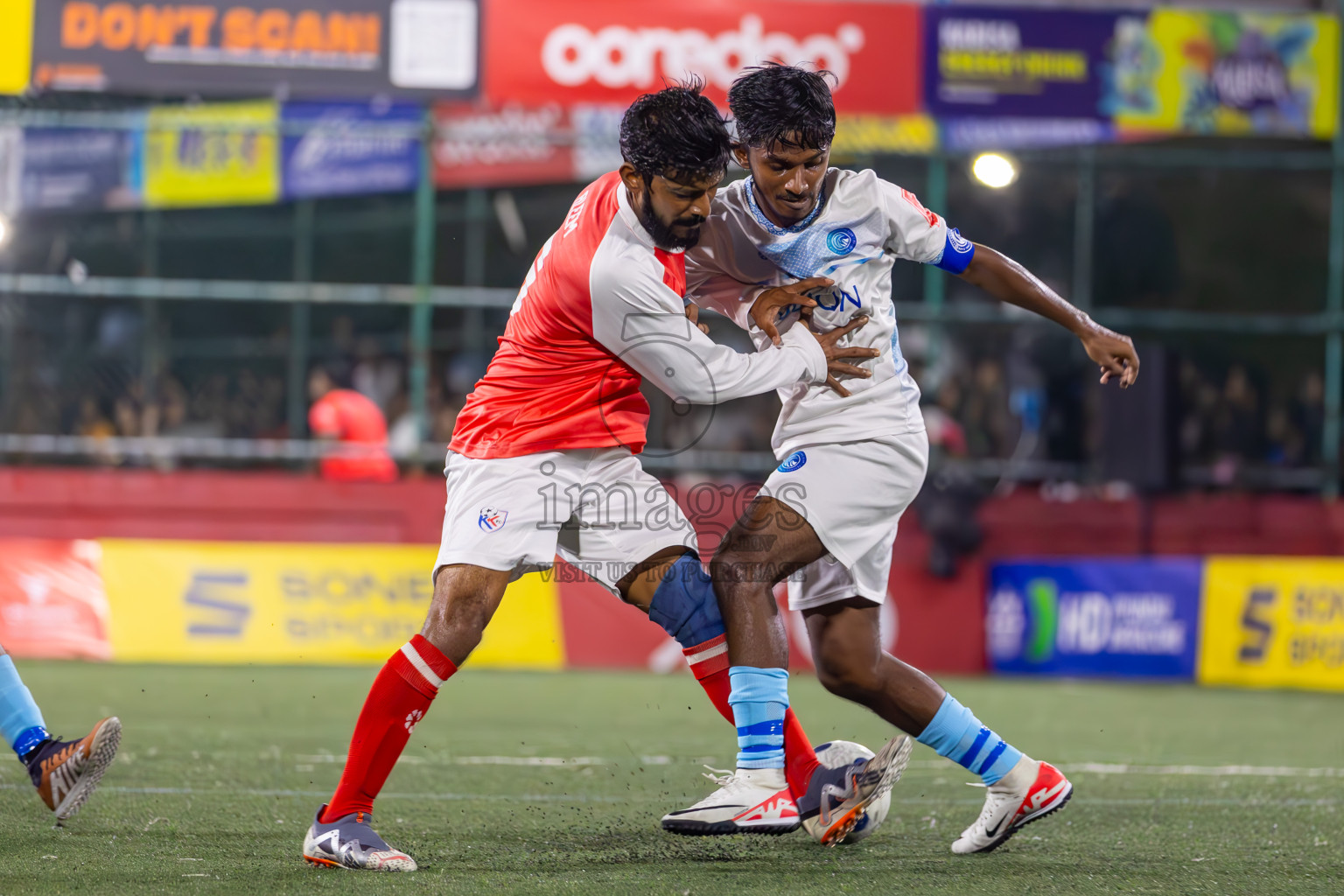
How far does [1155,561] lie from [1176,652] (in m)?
0.68

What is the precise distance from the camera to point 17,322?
12570 millimetres

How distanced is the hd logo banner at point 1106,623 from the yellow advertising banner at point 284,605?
3.49 meters

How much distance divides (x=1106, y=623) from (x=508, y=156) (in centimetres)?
742

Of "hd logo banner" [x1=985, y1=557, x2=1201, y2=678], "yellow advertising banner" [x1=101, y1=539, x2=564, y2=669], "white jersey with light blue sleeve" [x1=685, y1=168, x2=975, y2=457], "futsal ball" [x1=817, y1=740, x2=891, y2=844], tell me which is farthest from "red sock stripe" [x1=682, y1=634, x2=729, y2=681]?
"hd logo banner" [x1=985, y1=557, x2=1201, y2=678]

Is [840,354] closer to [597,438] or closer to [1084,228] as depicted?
[597,438]

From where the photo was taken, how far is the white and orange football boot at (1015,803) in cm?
446

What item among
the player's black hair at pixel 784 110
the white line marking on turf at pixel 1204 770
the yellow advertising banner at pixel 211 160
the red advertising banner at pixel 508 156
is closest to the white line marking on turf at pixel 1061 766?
the white line marking on turf at pixel 1204 770

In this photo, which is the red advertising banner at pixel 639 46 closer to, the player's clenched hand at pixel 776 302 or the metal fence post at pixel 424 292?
the metal fence post at pixel 424 292

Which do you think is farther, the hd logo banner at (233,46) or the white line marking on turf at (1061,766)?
the hd logo banner at (233,46)

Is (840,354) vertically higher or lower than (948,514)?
higher

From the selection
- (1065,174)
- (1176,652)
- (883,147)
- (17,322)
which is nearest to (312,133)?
(17,322)

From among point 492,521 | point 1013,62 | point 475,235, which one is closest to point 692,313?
point 492,521

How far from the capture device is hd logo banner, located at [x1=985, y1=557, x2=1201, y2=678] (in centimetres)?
1113

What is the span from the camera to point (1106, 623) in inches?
440
